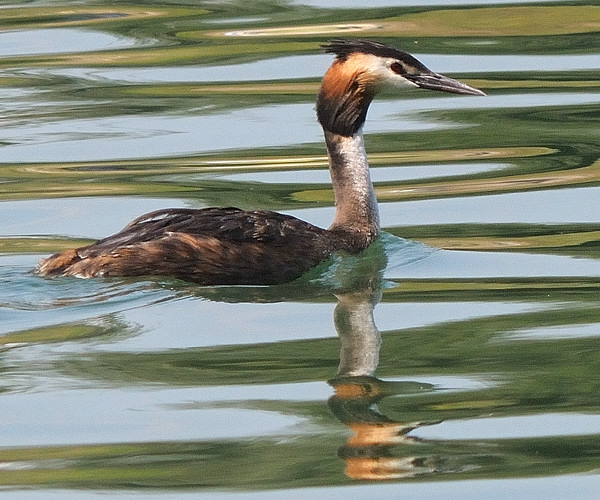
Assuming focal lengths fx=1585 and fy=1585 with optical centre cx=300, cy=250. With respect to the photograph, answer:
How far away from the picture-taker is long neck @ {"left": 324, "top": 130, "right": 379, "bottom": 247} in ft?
28.0

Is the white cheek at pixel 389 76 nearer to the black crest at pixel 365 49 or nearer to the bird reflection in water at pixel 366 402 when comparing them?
the black crest at pixel 365 49

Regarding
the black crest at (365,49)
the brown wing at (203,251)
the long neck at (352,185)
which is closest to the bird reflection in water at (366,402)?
the brown wing at (203,251)

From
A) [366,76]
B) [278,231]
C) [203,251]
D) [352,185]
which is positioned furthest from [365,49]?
[203,251]

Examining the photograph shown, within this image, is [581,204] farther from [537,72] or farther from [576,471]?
[576,471]

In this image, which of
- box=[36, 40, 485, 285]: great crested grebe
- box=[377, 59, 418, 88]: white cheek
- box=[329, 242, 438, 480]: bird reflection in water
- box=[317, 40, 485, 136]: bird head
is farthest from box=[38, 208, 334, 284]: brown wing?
box=[377, 59, 418, 88]: white cheek

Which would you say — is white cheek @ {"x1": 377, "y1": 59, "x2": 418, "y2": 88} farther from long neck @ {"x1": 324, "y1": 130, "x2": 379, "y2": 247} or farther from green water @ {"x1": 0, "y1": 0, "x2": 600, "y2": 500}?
green water @ {"x1": 0, "y1": 0, "x2": 600, "y2": 500}

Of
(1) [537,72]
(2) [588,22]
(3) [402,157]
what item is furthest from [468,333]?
(2) [588,22]

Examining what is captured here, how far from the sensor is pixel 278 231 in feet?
25.7

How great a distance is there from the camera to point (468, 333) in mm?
6719

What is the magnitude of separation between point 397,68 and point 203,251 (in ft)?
5.22

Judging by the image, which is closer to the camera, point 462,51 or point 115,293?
point 115,293

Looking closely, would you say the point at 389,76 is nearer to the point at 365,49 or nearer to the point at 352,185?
the point at 365,49

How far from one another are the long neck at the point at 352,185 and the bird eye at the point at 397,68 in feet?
1.42

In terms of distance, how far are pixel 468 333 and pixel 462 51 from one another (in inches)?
252
